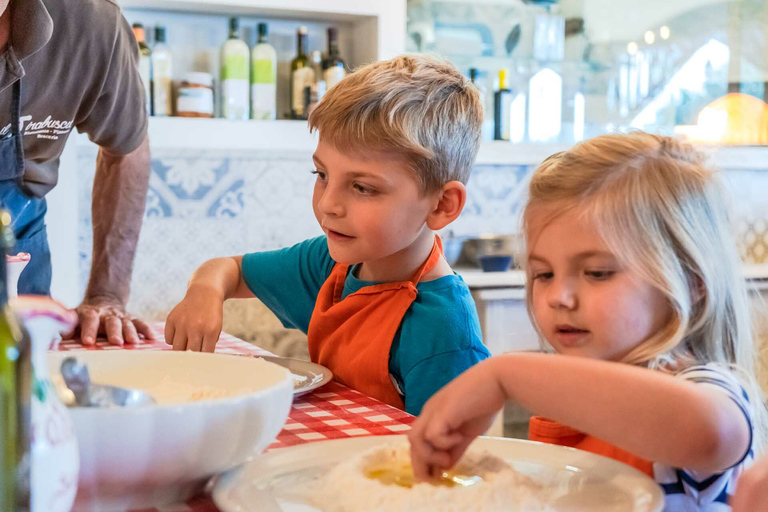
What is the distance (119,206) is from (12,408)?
63.6 inches

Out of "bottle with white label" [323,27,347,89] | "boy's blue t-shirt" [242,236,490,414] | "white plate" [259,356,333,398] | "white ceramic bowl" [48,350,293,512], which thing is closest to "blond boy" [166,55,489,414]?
"boy's blue t-shirt" [242,236,490,414]

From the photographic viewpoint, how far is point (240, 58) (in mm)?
2867

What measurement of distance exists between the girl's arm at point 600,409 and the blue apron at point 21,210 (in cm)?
116

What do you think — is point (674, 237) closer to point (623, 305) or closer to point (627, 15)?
point (623, 305)

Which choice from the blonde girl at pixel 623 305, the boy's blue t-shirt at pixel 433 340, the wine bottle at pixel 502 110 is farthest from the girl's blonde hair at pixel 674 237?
the wine bottle at pixel 502 110

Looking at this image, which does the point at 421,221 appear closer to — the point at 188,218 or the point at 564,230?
the point at 564,230

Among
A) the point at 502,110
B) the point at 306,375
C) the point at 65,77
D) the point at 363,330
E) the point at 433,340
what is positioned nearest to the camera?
the point at 306,375

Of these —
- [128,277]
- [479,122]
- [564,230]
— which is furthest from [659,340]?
[128,277]

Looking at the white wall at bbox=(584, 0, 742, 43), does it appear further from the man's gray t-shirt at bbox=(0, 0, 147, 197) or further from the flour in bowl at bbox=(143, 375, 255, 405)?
the flour in bowl at bbox=(143, 375, 255, 405)

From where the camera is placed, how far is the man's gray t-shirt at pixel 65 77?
151 centimetres

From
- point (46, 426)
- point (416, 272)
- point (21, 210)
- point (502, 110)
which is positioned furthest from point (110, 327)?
point (502, 110)

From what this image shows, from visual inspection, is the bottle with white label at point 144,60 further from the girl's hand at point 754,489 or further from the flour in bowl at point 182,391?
the girl's hand at point 754,489

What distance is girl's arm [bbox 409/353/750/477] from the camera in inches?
26.9

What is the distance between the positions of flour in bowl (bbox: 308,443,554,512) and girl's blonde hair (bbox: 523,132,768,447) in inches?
11.1
